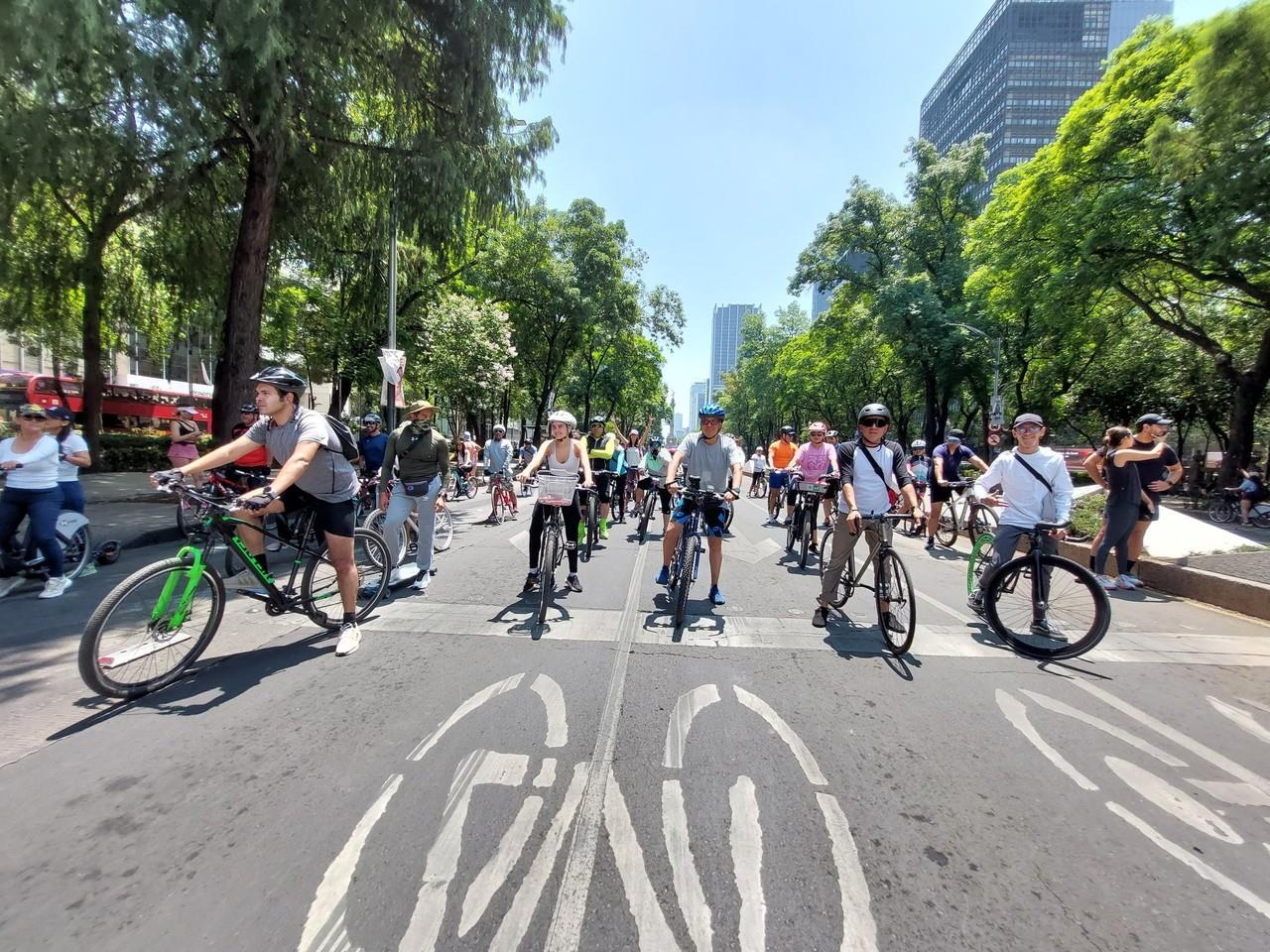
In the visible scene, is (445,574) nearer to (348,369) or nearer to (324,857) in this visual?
(324,857)

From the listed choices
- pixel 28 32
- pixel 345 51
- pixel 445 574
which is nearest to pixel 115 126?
pixel 28 32

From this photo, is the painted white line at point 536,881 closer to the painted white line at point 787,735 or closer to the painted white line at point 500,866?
the painted white line at point 500,866

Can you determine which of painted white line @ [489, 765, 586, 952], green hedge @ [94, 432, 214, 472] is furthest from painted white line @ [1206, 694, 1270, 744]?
green hedge @ [94, 432, 214, 472]

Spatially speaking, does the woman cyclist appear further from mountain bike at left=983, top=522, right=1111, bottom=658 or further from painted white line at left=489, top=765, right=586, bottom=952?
mountain bike at left=983, top=522, right=1111, bottom=658

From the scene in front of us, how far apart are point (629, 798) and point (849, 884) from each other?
0.92 metres

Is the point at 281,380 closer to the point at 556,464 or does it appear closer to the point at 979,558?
the point at 556,464

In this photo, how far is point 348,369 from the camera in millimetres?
22562

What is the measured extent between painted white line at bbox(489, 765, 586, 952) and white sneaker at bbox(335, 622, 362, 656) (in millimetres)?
2355

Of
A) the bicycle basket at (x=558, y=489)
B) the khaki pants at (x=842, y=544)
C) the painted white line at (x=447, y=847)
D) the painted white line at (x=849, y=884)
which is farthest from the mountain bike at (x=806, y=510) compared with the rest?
the painted white line at (x=447, y=847)

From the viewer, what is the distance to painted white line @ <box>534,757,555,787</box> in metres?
2.71

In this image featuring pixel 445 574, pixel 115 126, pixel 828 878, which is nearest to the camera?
pixel 828 878

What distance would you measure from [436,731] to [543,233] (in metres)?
26.8

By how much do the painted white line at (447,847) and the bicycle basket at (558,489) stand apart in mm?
2897

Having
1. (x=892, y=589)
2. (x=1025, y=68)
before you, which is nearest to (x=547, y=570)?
(x=892, y=589)
